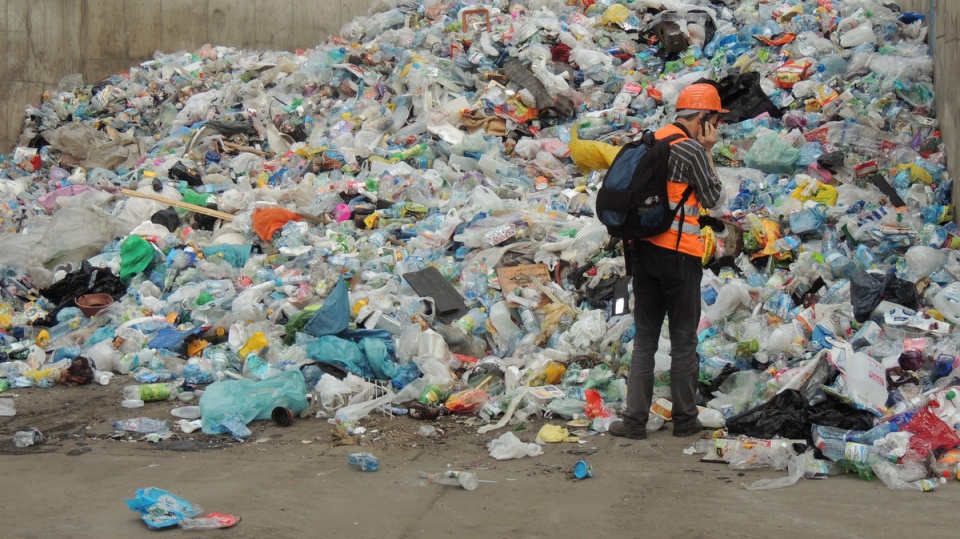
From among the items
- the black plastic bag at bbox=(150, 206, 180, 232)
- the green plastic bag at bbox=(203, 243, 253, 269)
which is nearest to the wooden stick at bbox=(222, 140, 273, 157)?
the black plastic bag at bbox=(150, 206, 180, 232)

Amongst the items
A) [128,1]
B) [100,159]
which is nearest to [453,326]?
[100,159]

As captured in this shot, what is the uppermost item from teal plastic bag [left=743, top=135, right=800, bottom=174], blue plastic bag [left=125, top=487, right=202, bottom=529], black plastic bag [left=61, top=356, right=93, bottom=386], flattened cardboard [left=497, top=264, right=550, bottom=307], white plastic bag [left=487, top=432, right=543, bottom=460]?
teal plastic bag [left=743, top=135, right=800, bottom=174]

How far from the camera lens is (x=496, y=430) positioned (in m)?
4.63

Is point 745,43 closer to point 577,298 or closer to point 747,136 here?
point 747,136

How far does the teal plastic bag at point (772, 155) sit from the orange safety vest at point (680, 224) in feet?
11.0

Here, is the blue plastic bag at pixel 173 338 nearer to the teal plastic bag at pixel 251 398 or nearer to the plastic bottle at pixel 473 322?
the teal plastic bag at pixel 251 398

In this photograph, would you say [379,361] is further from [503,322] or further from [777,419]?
[777,419]

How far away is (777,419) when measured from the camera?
4.10 m

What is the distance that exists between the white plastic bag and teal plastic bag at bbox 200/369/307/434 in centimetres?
124

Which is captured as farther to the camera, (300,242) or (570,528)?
(300,242)

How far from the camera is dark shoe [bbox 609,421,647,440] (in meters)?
4.37

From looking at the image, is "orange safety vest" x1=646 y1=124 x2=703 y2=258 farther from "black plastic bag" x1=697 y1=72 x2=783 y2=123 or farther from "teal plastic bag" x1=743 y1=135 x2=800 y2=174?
"black plastic bag" x1=697 y1=72 x2=783 y2=123

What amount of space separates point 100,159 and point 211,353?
19.5 feet

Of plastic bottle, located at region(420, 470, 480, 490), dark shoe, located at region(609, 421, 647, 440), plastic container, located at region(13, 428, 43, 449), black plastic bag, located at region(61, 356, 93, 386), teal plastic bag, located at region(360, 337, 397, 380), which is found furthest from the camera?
black plastic bag, located at region(61, 356, 93, 386)
